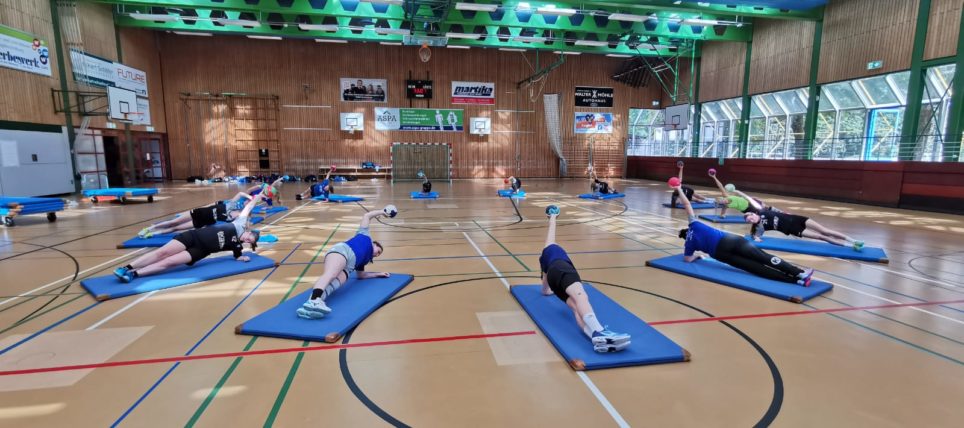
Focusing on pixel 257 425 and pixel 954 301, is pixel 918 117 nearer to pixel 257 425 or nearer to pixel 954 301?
pixel 954 301

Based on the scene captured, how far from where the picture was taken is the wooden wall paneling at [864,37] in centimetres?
1563

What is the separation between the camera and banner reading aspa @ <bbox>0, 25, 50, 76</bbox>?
47.3 ft

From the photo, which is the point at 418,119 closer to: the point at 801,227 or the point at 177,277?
the point at 177,277

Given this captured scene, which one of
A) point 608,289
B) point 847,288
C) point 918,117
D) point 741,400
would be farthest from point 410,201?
point 918,117

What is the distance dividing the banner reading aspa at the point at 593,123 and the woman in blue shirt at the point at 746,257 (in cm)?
2462

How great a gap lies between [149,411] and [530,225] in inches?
331

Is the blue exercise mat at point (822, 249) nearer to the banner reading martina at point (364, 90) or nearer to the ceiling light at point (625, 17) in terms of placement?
the ceiling light at point (625, 17)

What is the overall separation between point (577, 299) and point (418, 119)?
25020 mm

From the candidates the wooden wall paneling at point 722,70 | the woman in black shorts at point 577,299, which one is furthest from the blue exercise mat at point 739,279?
the wooden wall paneling at point 722,70

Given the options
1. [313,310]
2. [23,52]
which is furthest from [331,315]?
[23,52]

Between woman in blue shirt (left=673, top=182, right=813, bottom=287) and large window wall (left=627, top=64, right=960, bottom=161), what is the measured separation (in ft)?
43.6

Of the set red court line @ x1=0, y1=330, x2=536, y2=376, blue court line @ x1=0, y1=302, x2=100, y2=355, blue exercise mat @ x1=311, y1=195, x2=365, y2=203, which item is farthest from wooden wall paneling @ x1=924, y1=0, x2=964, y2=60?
blue court line @ x1=0, y1=302, x2=100, y2=355

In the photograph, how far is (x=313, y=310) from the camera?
4.24 meters

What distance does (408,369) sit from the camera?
3.46 m
